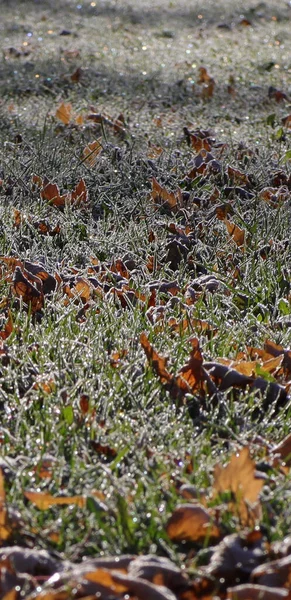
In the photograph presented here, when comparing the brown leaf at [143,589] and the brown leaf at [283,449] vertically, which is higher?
the brown leaf at [143,589]

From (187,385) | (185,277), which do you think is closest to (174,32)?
(185,277)

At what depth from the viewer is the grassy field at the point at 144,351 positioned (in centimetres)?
158

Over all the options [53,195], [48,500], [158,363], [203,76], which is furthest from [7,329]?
[203,76]

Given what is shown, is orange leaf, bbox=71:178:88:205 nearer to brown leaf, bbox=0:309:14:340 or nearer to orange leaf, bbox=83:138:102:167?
orange leaf, bbox=83:138:102:167

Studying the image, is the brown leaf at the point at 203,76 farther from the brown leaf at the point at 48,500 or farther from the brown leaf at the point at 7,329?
the brown leaf at the point at 48,500

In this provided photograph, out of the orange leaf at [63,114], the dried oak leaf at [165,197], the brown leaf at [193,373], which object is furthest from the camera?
the orange leaf at [63,114]

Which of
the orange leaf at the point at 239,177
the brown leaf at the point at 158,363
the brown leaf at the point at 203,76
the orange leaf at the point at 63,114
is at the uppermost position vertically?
the brown leaf at the point at 158,363

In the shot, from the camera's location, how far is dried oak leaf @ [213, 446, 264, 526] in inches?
63.6

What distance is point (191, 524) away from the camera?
1591 millimetres

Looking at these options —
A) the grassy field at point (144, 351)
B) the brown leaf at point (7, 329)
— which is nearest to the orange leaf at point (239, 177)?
the grassy field at point (144, 351)

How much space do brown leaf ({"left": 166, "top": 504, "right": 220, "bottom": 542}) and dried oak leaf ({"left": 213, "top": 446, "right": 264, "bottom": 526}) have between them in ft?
0.21

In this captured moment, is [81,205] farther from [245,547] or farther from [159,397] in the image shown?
[245,547]

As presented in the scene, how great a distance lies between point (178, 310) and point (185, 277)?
338mm

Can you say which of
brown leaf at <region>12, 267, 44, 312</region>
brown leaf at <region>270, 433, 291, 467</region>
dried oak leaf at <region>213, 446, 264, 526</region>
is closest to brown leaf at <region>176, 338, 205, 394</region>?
brown leaf at <region>270, 433, 291, 467</region>
